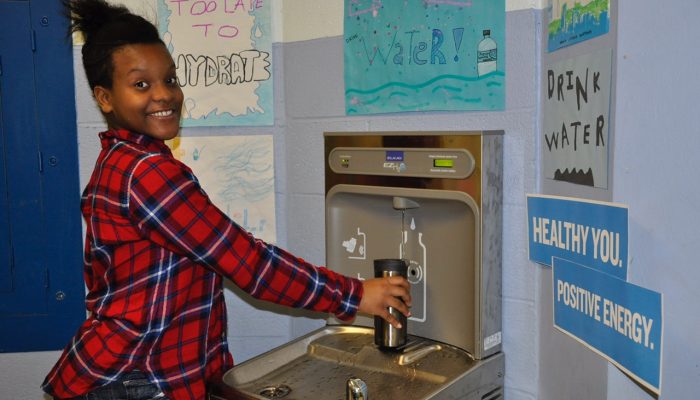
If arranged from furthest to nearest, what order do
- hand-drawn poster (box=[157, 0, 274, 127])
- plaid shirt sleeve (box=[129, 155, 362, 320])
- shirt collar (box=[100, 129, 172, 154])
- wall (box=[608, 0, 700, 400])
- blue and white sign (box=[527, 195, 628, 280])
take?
hand-drawn poster (box=[157, 0, 274, 127])
shirt collar (box=[100, 129, 172, 154])
plaid shirt sleeve (box=[129, 155, 362, 320])
blue and white sign (box=[527, 195, 628, 280])
wall (box=[608, 0, 700, 400])

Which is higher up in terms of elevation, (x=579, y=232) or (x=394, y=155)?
(x=394, y=155)

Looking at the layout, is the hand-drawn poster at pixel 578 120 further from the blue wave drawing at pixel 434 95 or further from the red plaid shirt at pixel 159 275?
the red plaid shirt at pixel 159 275

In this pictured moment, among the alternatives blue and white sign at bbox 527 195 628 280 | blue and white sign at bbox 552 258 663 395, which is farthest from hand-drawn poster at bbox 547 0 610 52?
blue and white sign at bbox 552 258 663 395

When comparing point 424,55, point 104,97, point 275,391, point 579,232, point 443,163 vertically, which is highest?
point 424,55

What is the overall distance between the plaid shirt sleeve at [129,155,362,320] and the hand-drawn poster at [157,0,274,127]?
68 cm

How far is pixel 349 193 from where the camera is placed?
5.33ft

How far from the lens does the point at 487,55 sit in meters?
1.46

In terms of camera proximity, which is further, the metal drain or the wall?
the metal drain

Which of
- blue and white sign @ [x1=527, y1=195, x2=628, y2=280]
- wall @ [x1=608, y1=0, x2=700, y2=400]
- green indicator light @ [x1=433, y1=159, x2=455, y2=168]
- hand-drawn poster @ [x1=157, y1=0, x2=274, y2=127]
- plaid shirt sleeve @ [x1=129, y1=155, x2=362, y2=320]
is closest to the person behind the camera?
wall @ [x1=608, y1=0, x2=700, y2=400]

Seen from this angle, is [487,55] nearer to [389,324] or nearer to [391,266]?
[391,266]

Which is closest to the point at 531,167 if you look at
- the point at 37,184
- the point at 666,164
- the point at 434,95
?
the point at 434,95

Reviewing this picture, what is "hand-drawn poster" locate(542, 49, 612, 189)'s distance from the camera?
1072 mm

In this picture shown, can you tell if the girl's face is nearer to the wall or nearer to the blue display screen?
the blue display screen

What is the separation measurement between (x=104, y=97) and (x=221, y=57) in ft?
2.00
